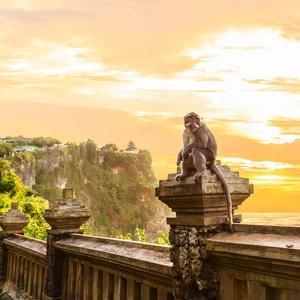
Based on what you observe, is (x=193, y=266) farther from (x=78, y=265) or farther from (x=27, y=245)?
(x=27, y=245)

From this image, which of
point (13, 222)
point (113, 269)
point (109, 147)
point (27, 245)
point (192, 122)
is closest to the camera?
point (192, 122)

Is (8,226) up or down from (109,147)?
down

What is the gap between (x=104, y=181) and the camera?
136 m

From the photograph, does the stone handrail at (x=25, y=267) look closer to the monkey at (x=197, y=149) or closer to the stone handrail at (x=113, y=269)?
the stone handrail at (x=113, y=269)

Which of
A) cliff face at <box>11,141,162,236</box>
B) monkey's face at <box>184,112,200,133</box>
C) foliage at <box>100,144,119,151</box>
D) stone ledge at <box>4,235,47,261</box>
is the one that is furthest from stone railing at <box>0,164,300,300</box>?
foliage at <box>100,144,119,151</box>

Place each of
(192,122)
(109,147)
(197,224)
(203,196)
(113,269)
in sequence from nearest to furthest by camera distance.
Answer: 1. (203,196)
2. (197,224)
3. (192,122)
4. (113,269)
5. (109,147)

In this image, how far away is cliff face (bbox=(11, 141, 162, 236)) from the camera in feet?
387

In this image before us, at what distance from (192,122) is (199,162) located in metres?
0.39

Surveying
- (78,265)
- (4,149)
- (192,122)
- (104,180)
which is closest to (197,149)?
(192,122)

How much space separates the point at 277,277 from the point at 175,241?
3.91ft

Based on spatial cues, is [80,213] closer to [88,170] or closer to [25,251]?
[25,251]

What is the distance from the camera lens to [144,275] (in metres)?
4.67

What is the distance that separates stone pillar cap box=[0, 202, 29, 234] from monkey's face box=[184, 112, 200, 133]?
8.38m

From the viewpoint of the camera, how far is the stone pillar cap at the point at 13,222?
11.1m
